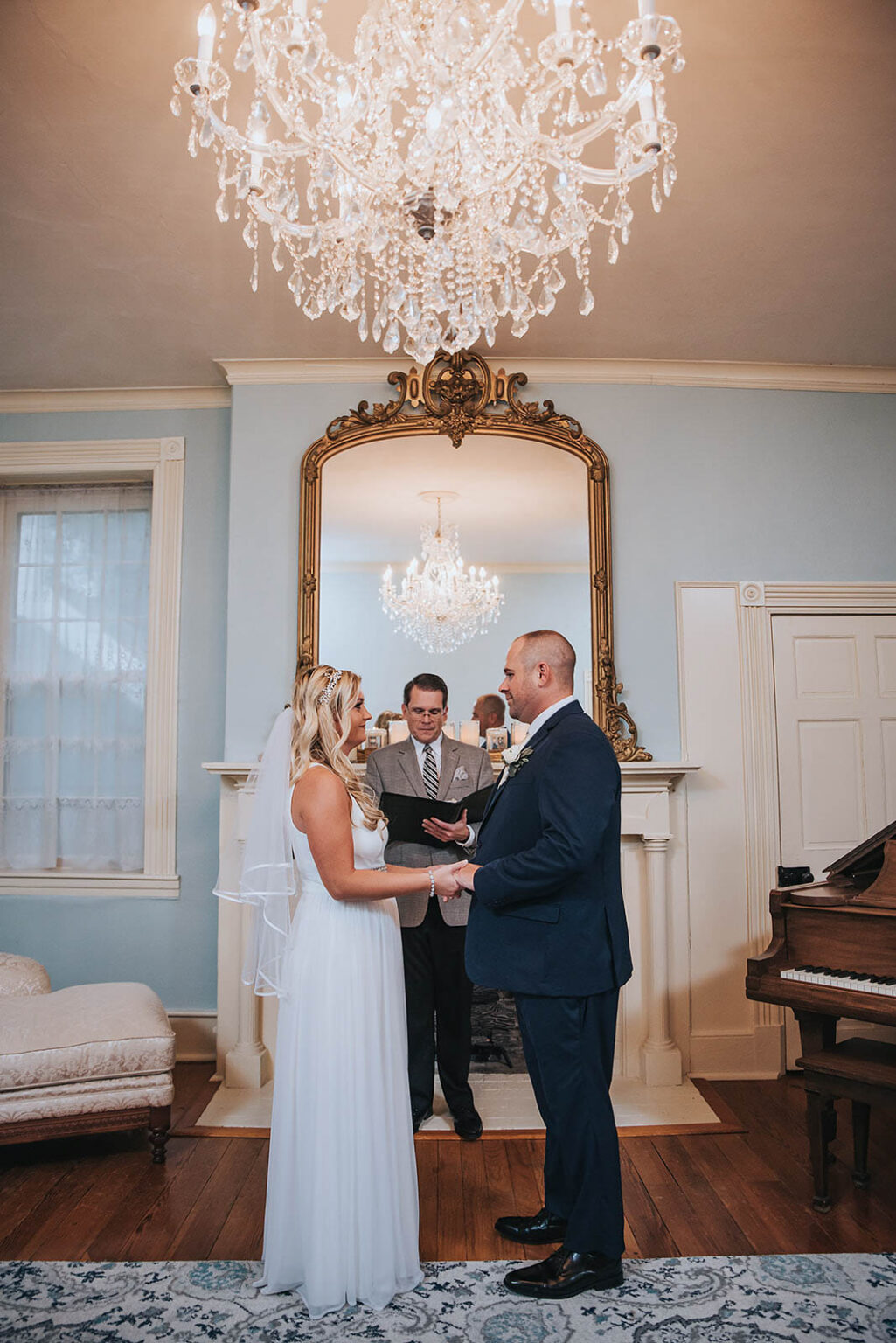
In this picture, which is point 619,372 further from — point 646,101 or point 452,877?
point 452,877

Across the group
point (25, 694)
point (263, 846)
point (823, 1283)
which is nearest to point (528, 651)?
point (263, 846)

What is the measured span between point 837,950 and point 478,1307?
1.42 metres

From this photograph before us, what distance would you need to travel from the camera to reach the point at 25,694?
183 inches

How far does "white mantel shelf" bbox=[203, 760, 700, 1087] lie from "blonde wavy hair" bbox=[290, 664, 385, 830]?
1.58 meters

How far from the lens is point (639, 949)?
4008mm

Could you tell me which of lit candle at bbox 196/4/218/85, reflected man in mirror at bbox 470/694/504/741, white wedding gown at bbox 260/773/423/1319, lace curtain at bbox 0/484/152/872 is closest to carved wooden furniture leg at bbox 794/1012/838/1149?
white wedding gown at bbox 260/773/423/1319

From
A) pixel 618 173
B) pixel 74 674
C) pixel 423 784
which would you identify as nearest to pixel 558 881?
pixel 423 784

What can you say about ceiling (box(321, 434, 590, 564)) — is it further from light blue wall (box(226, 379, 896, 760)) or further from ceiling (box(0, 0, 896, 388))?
ceiling (box(0, 0, 896, 388))

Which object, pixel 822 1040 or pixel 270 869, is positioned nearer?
pixel 270 869

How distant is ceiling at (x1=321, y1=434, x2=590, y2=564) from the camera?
13.8 feet

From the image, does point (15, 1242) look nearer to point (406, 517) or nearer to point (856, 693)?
point (406, 517)

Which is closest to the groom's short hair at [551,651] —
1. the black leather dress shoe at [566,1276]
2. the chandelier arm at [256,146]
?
the chandelier arm at [256,146]

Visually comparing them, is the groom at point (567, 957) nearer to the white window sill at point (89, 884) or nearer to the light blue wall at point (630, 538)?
the light blue wall at point (630, 538)

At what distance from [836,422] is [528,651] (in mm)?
2664
